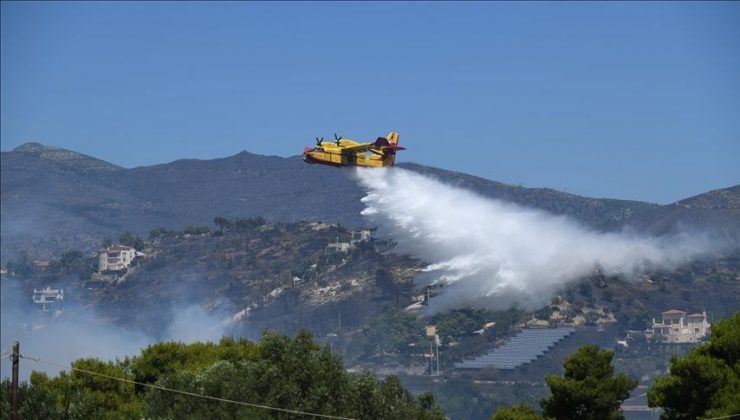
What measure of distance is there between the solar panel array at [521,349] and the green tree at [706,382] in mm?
123474

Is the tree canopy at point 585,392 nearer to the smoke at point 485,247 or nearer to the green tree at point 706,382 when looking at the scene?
the green tree at point 706,382

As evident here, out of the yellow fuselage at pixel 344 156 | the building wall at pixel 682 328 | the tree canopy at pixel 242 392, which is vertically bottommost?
the building wall at pixel 682 328

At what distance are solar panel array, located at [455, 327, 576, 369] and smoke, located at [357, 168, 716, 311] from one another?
14.8 ft

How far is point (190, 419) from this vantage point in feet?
206

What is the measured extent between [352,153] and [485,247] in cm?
7027

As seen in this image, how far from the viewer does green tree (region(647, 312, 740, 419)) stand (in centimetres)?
5653

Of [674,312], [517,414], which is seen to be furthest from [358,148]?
[674,312]

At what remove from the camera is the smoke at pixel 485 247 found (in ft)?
485

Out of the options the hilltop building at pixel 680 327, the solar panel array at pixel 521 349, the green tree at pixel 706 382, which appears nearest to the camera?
the green tree at pixel 706 382

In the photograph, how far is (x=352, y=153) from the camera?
10338 centimetres

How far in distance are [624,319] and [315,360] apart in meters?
130

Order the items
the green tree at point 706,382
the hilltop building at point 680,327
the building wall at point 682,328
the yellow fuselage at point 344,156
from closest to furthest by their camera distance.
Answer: the green tree at point 706,382
the yellow fuselage at point 344,156
the building wall at point 682,328
the hilltop building at point 680,327

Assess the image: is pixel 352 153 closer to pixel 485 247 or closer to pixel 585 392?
pixel 585 392

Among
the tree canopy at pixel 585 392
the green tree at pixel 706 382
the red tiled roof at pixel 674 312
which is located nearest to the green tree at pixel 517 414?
the tree canopy at pixel 585 392
